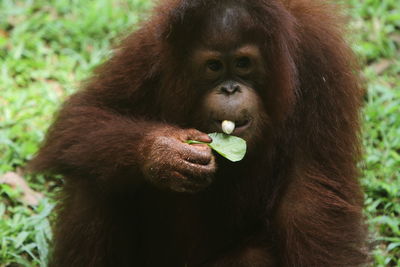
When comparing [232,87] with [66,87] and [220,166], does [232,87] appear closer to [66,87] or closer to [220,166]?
[220,166]

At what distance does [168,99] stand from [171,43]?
341mm

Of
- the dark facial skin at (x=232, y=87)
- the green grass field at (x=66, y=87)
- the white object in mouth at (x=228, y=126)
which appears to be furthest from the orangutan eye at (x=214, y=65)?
the green grass field at (x=66, y=87)

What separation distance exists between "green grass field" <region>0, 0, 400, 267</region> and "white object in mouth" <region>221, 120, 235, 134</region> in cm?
125

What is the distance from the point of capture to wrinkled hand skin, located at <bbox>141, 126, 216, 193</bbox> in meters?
3.92

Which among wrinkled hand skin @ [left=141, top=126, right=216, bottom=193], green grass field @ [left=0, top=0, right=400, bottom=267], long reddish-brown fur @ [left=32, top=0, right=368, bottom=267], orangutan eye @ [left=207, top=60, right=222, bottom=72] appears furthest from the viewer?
green grass field @ [left=0, top=0, right=400, bottom=267]

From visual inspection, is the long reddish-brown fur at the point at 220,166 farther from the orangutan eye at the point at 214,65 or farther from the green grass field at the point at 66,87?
the green grass field at the point at 66,87

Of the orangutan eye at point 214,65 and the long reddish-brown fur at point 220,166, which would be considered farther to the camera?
the long reddish-brown fur at point 220,166

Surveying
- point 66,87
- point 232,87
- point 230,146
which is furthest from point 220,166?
point 66,87

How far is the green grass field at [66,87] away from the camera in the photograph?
17.2 ft

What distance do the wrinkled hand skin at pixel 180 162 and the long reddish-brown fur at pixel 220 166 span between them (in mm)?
171

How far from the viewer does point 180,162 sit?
3.94 m

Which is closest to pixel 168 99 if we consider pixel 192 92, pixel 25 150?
pixel 192 92

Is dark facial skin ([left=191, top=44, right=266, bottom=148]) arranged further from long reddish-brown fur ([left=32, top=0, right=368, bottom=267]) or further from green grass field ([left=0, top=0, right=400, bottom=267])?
green grass field ([left=0, top=0, right=400, bottom=267])

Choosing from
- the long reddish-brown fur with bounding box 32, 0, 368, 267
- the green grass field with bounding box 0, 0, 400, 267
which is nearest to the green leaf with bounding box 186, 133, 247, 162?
the long reddish-brown fur with bounding box 32, 0, 368, 267
